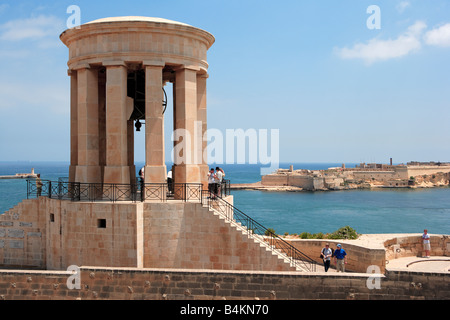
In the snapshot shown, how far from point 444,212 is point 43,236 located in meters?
76.4

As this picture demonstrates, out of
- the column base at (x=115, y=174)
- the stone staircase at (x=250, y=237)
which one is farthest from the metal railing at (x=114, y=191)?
the stone staircase at (x=250, y=237)

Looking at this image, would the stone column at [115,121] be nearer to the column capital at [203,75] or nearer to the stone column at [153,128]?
the stone column at [153,128]

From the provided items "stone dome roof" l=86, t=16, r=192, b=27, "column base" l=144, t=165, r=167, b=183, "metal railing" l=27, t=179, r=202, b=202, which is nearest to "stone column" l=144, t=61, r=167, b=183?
"column base" l=144, t=165, r=167, b=183

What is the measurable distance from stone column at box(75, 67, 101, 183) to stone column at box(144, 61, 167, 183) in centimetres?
242

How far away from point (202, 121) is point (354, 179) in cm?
12364

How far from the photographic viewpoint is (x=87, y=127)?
1656 centimetres

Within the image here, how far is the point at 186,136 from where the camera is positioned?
16.7m

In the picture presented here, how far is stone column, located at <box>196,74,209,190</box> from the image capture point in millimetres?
18375

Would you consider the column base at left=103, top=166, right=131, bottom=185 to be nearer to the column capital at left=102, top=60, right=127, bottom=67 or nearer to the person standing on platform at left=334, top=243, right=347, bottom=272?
the column capital at left=102, top=60, right=127, bottom=67

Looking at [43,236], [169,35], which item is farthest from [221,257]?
[169,35]

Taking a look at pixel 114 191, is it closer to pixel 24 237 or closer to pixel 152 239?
pixel 152 239

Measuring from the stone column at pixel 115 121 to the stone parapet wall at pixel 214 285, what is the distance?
14.9ft

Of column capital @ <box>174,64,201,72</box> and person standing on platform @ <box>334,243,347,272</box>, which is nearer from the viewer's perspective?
person standing on platform @ <box>334,243,347,272</box>
